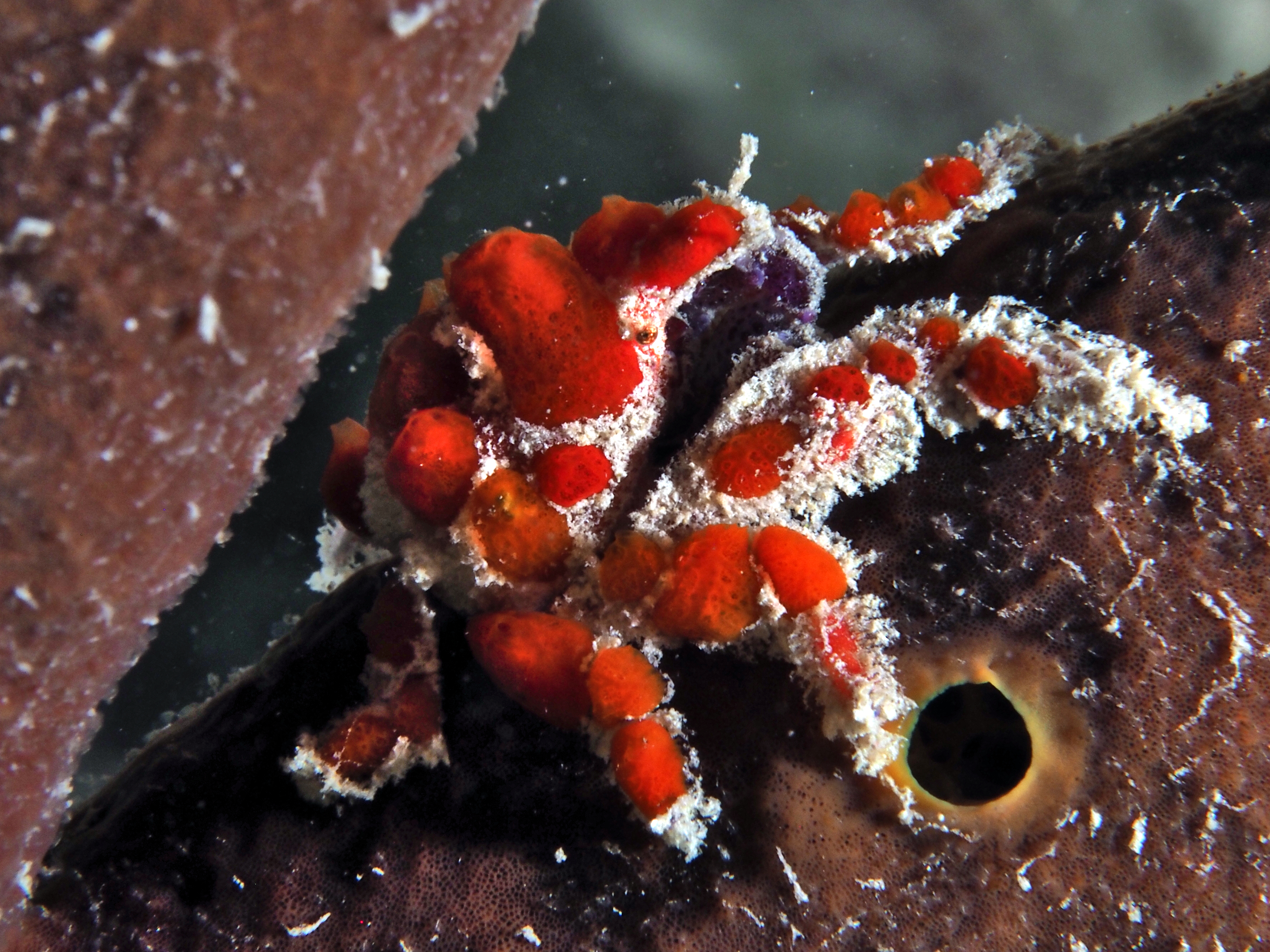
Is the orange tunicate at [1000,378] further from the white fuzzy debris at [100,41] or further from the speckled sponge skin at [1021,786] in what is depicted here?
the white fuzzy debris at [100,41]

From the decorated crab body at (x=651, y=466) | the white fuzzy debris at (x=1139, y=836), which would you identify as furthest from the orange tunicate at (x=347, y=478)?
the white fuzzy debris at (x=1139, y=836)

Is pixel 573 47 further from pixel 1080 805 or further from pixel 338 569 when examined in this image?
pixel 1080 805

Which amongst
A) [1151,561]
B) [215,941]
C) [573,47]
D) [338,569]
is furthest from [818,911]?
[573,47]

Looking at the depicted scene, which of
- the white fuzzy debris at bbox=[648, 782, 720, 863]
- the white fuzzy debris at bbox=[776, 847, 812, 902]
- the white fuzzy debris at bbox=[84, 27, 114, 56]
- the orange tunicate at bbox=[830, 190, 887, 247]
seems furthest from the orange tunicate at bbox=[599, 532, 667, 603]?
the white fuzzy debris at bbox=[84, 27, 114, 56]

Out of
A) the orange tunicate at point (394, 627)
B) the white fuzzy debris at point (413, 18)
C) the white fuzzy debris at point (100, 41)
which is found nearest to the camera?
the white fuzzy debris at point (100, 41)

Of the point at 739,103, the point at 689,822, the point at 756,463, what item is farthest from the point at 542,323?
the point at 739,103

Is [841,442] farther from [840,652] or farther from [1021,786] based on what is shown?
[1021,786]

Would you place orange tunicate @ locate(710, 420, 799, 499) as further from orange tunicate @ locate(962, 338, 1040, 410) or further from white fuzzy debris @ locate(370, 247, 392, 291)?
white fuzzy debris @ locate(370, 247, 392, 291)

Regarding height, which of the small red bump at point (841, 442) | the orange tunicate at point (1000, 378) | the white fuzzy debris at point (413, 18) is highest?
the orange tunicate at point (1000, 378)
